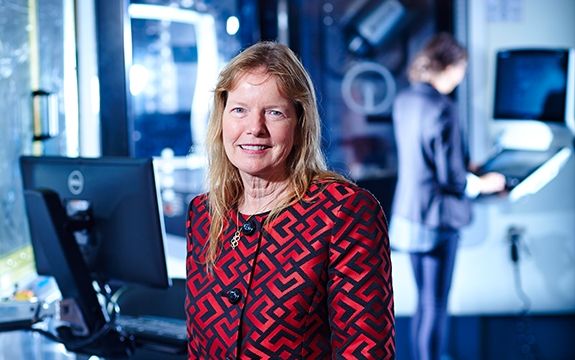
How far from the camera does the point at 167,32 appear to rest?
4086 millimetres

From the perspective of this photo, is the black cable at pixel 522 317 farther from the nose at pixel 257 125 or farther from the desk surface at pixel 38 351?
the nose at pixel 257 125

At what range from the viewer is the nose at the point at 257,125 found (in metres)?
1.54

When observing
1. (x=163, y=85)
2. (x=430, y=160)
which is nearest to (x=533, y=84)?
(x=430, y=160)

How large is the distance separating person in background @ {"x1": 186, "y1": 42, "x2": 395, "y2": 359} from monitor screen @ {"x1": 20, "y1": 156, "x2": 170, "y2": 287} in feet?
1.31

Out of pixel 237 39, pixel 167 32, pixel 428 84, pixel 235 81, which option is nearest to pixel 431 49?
pixel 428 84

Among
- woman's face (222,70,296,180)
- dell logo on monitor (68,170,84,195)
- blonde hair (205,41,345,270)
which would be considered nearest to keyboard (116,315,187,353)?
dell logo on monitor (68,170,84,195)

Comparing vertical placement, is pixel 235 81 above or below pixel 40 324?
above

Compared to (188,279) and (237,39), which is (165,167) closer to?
(237,39)

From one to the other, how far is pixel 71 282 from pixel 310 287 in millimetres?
858

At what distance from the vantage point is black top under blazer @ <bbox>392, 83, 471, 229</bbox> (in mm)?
3756

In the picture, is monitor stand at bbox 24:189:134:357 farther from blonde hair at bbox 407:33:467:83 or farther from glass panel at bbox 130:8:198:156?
blonde hair at bbox 407:33:467:83

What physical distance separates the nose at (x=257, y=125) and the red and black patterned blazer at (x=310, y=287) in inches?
6.0

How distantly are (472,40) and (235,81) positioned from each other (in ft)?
9.00

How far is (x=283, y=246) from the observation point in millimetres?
1545
